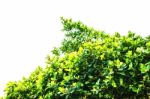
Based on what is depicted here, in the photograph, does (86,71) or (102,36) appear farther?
(102,36)

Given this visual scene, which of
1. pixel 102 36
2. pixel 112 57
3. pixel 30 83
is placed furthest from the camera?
pixel 102 36

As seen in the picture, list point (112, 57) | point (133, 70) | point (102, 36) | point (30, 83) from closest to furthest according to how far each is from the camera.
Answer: point (133, 70) → point (112, 57) → point (30, 83) → point (102, 36)

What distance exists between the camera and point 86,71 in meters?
9.12

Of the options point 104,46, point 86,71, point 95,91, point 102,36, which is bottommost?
point 95,91

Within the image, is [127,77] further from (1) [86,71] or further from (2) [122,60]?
(1) [86,71]

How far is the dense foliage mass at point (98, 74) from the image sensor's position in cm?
849

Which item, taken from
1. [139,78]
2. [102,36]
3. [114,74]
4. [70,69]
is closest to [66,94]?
[70,69]

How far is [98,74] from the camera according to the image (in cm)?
900

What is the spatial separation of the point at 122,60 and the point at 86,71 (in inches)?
39.9

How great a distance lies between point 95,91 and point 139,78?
117 centimetres

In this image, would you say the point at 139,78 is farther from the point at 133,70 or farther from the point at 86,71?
the point at 86,71

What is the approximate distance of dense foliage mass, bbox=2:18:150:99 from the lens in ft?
27.9

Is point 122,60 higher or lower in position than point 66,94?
higher

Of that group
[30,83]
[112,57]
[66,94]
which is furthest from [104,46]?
[30,83]
